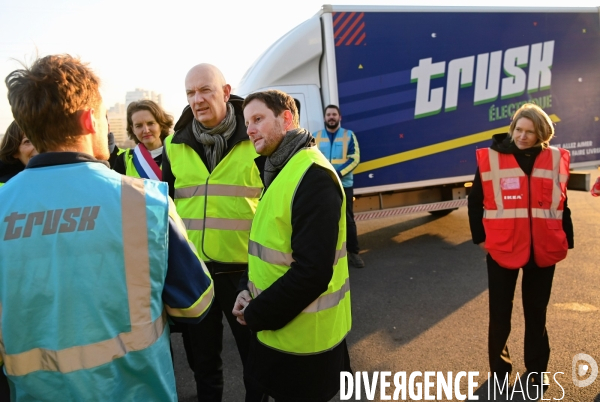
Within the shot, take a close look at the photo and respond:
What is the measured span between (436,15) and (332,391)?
5.68 meters

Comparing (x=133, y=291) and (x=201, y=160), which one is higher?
(x=201, y=160)

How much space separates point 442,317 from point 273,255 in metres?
2.97

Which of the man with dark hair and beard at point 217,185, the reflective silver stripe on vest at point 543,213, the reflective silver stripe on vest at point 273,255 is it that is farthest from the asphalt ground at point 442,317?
the reflective silver stripe on vest at point 273,255

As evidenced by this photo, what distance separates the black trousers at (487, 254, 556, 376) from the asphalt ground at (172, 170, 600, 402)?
0.20 meters

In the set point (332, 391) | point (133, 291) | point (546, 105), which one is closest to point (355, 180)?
point (546, 105)

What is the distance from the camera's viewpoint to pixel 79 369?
1.26 metres

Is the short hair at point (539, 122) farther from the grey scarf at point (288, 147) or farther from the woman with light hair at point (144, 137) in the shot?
the woman with light hair at point (144, 137)

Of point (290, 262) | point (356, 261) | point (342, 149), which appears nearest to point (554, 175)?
point (290, 262)

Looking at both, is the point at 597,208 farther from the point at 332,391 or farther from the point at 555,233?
the point at 332,391

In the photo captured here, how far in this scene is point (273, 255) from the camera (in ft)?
6.19

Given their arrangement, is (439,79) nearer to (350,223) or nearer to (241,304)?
(350,223)

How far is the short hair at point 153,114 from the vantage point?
3.74 meters

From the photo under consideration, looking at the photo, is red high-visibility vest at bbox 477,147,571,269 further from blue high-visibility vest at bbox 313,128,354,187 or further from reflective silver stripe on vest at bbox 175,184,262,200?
blue high-visibility vest at bbox 313,128,354,187

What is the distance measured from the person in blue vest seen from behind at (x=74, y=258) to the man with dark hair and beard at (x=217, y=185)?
4.10 feet
